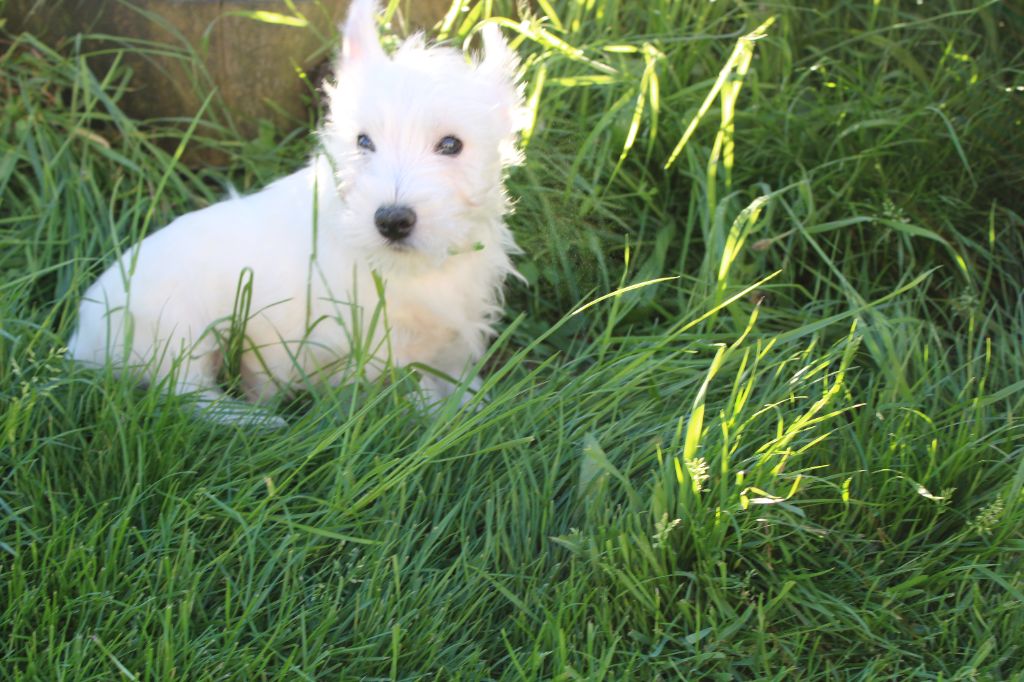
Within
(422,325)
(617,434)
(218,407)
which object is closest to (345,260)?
(422,325)

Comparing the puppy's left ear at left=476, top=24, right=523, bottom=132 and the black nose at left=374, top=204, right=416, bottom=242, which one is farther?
the puppy's left ear at left=476, top=24, right=523, bottom=132

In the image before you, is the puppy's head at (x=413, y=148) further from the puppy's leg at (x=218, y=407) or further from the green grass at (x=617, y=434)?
the puppy's leg at (x=218, y=407)

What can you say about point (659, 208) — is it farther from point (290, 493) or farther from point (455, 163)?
point (290, 493)

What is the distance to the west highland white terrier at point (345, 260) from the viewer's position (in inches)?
114

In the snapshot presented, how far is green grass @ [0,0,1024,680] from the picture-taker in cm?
234

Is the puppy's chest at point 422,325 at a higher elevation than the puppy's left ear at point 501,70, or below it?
below

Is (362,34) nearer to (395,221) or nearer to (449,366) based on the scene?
(395,221)

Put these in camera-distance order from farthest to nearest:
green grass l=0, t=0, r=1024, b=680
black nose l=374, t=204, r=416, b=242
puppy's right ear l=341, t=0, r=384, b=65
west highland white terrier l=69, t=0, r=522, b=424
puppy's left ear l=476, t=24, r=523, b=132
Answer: puppy's left ear l=476, t=24, r=523, b=132 → puppy's right ear l=341, t=0, r=384, b=65 → west highland white terrier l=69, t=0, r=522, b=424 → black nose l=374, t=204, r=416, b=242 → green grass l=0, t=0, r=1024, b=680

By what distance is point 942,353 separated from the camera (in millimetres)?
3186

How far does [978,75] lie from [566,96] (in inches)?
55.4

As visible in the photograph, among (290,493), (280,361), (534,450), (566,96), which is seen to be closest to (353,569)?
(290,493)

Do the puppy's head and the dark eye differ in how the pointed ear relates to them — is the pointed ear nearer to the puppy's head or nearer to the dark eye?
the puppy's head

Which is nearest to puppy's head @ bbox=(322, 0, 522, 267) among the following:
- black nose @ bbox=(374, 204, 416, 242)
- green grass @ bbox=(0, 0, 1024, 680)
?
black nose @ bbox=(374, 204, 416, 242)

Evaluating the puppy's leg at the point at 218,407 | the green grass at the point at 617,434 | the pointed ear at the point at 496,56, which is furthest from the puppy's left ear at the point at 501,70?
the puppy's leg at the point at 218,407
